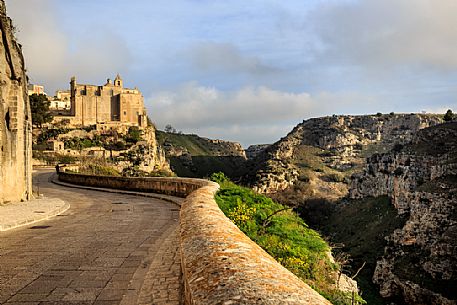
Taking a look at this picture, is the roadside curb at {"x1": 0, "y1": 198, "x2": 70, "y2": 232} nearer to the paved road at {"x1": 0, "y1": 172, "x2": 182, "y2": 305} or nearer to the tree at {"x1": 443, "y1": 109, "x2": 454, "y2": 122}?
the paved road at {"x1": 0, "y1": 172, "x2": 182, "y2": 305}

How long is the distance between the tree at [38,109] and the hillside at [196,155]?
112ft

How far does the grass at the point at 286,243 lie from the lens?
27.7 feet

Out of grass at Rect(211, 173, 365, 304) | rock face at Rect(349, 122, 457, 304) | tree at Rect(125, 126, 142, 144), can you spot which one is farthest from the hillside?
grass at Rect(211, 173, 365, 304)

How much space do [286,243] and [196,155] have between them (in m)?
112

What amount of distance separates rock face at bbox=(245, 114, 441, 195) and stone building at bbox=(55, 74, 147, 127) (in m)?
30.1

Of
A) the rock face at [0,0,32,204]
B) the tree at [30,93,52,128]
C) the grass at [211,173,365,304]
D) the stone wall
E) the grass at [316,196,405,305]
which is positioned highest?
the tree at [30,93,52,128]

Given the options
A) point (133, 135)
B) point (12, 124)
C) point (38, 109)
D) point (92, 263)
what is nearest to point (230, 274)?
point (92, 263)

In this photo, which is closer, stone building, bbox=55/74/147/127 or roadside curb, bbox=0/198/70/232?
roadside curb, bbox=0/198/70/232

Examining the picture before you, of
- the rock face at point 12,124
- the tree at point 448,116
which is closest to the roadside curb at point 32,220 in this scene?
the rock face at point 12,124

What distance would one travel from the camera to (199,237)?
3717 millimetres

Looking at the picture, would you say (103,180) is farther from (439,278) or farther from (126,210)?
(439,278)

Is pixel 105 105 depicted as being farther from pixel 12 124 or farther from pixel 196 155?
pixel 12 124

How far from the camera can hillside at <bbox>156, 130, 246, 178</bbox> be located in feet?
339

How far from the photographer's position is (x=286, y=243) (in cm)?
964
